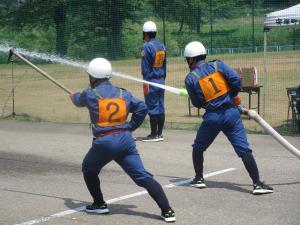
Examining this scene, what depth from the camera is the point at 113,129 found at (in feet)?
21.7

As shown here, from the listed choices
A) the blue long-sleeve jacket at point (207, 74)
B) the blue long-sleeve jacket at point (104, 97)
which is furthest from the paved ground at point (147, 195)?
the blue long-sleeve jacket at point (207, 74)

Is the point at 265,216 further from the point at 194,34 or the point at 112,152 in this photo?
the point at 194,34

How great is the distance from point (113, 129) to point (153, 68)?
5.05 m

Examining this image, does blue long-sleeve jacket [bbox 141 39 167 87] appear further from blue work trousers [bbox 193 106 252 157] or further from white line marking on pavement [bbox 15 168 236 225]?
blue work trousers [bbox 193 106 252 157]

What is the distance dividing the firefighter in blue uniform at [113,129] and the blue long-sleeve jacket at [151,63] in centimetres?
471

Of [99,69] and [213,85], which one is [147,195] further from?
[99,69]

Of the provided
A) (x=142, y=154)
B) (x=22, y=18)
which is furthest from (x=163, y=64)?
(x=22, y=18)

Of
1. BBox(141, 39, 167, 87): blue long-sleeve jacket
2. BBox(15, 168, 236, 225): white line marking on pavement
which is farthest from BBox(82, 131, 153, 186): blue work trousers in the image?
BBox(141, 39, 167, 87): blue long-sleeve jacket

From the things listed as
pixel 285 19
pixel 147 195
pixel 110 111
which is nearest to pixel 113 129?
pixel 110 111

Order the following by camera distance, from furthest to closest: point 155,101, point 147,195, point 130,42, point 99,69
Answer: point 130,42
point 155,101
point 147,195
point 99,69

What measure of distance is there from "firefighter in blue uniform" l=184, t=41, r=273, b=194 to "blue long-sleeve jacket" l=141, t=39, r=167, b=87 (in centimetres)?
362

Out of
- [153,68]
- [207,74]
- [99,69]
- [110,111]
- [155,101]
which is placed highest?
[99,69]

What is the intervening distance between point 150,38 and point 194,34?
7852mm

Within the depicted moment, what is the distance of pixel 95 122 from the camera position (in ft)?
22.0
